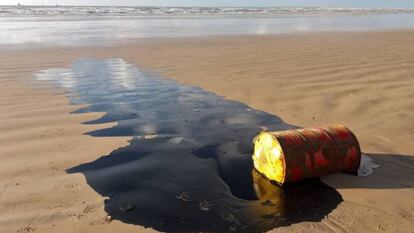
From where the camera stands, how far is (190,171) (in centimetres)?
467

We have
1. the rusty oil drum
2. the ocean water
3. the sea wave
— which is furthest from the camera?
the sea wave

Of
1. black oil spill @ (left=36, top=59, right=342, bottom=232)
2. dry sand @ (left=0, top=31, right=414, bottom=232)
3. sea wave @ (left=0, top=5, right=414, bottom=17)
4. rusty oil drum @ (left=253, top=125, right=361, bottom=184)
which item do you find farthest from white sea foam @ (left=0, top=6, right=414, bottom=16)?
rusty oil drum @ (left=253, top=125, right=361, bottom=184)

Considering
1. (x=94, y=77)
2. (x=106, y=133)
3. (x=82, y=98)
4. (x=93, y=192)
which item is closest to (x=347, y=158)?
(x=93, y=192)

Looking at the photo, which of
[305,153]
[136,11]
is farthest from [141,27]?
[305,153]

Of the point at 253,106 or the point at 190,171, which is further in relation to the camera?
the point at 253,106

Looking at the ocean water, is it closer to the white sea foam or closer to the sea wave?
the sea wave

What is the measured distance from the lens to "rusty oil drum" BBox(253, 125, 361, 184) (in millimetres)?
4242

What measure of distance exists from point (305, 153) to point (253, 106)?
309cm

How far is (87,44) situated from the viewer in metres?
16.4

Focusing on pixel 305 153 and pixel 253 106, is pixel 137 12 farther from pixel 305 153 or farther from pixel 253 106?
pixel 305 153

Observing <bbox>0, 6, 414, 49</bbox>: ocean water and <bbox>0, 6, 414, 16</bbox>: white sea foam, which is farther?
<bbox>0, 6, 414, 16</bbox>: white sea foam

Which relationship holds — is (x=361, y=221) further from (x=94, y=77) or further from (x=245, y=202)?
(x=94, y=77)

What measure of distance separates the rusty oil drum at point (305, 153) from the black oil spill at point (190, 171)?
0.14m

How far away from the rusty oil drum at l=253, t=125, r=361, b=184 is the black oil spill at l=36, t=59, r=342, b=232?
14 centimetres
